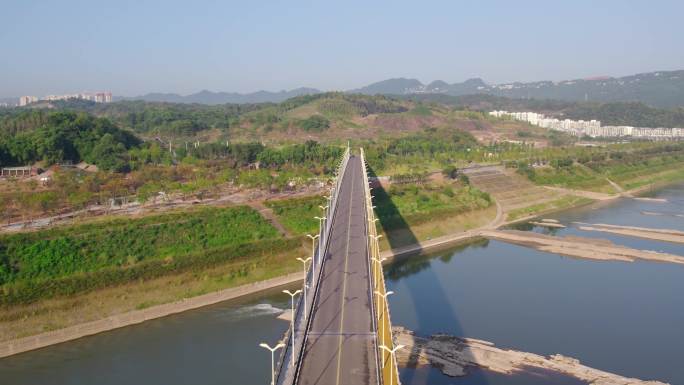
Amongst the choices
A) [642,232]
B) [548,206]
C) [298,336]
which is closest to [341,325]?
[298,336]

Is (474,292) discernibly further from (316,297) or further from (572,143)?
(572,143)

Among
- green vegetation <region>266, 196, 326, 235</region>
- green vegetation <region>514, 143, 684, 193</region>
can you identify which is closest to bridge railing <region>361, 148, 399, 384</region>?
green vegetation <region>266, 196, 326, 235</region>

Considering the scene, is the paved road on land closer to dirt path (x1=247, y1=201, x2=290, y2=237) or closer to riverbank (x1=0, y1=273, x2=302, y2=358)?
riverbank (x1=0, y1=273, x2=302, y2=358)

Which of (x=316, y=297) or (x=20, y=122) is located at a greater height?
(x=20, y=122)

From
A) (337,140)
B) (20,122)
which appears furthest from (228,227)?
(337,140)

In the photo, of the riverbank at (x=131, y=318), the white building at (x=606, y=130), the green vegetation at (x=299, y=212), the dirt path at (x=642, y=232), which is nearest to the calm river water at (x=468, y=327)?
the riverbank at (x=131, y=318)

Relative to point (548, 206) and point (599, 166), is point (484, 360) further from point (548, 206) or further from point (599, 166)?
point (599, 166)
